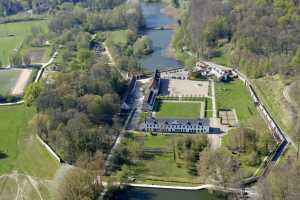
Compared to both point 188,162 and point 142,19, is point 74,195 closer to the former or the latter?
point 188,162

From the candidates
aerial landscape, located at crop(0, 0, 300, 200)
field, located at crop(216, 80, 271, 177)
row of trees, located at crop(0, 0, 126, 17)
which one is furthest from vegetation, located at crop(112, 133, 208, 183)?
row of trees, located at crop(0, 0, 126, 17)

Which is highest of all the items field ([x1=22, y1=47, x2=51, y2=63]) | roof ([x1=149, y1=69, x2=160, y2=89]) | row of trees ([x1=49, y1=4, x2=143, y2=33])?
row of trees ([x1=49, y1=4, x2=143, y2=33])

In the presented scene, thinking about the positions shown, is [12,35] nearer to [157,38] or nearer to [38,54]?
[38,54]

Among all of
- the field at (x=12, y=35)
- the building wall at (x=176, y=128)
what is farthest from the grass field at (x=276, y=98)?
the field at (x=12, y=35)

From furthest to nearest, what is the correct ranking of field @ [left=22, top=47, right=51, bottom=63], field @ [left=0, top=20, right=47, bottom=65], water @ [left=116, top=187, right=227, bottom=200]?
field @ [left=0, top=20, right=47, bottom=65], field @ [left=22, top=47, right=51, bottom=63], water @ [left=116, top=187, right=227, bottom=200]

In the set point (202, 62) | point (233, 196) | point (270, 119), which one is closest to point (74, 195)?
point (233, 196)

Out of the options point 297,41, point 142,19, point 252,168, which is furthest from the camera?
point 142,19

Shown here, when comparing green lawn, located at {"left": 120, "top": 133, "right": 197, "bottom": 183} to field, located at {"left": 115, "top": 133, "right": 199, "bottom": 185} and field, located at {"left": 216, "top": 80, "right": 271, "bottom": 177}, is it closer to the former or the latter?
field, located at {"left": 115, "top": 133, "right": 199, "bottom": 185}
